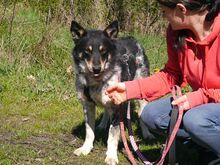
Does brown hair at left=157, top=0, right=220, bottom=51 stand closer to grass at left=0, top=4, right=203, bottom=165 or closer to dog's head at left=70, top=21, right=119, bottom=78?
dog's head at left=70, top=21, right=119, bottom=78

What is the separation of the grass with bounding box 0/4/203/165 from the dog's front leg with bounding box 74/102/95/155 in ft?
0.25

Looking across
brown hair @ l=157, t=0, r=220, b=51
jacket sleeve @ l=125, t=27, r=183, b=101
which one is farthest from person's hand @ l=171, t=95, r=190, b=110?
brown hair @ l=157, t=0, r=220, b=51

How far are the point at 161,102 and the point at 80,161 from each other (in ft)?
2.84

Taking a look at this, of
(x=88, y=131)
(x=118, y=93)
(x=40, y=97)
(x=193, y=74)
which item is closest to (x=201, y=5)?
(x=193, y=74)

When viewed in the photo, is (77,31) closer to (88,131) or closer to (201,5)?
(88,131)

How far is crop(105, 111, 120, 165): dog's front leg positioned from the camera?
13.8 feet

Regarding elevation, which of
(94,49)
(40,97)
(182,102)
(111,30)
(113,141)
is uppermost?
(111,30)

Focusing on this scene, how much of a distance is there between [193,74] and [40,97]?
98.6 inches

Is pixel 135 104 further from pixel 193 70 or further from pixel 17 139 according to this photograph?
pixel 193 70

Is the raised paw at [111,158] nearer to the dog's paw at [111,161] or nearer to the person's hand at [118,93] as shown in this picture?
the dog's paw at [111,161]

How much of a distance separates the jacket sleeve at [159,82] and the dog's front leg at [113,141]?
0.67 metres

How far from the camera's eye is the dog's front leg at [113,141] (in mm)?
4219

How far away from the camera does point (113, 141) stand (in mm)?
4336

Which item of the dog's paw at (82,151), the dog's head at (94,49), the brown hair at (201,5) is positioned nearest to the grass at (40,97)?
the dog's paw at (82,151)
